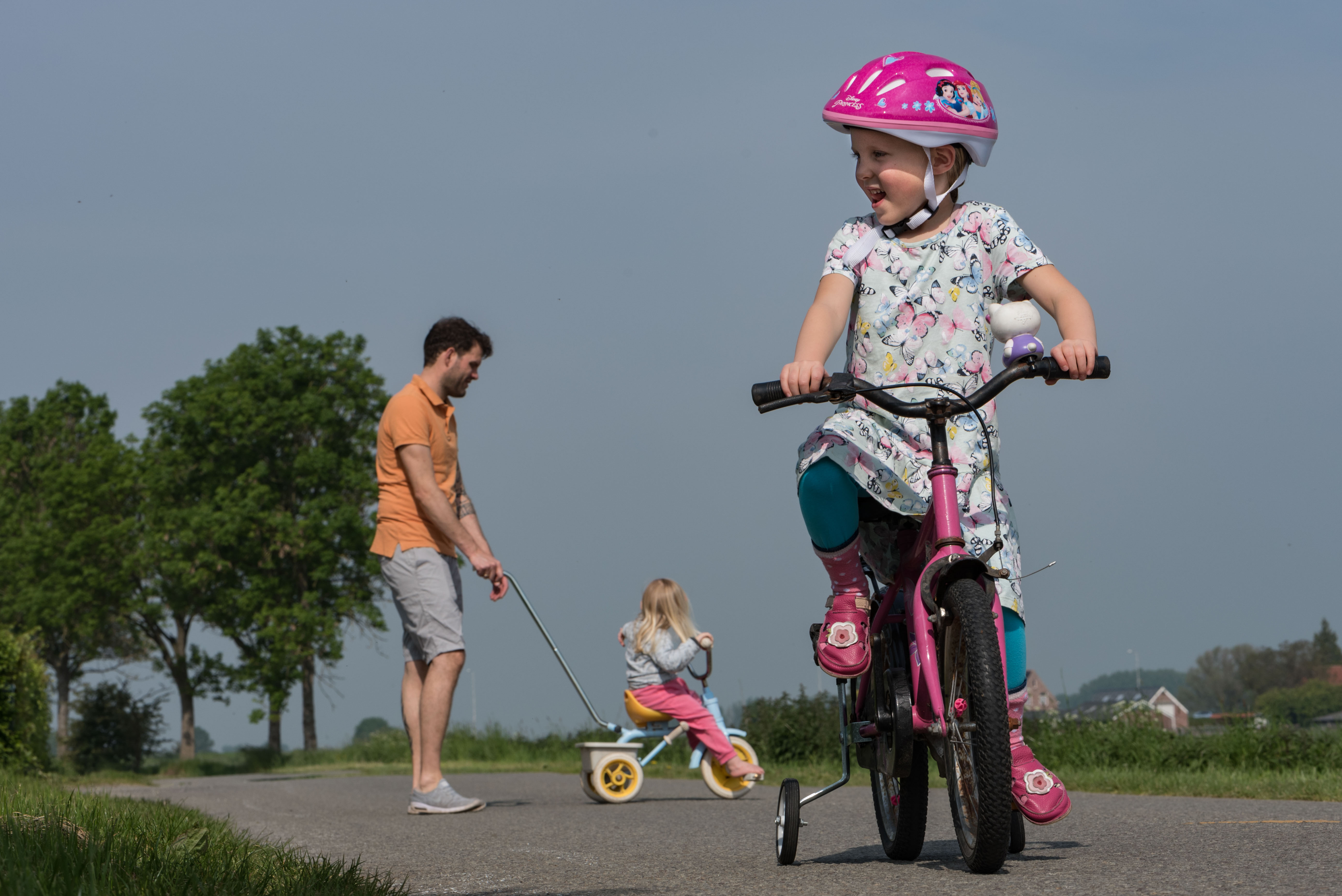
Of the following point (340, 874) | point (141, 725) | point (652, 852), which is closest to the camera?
point (340, 874)

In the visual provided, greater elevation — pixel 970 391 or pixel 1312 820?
pixel 970 391

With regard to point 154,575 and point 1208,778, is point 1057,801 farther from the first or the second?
point 154,575

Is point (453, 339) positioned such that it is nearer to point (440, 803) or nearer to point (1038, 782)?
point (440, 803)

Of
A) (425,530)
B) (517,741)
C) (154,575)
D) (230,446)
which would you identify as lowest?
(517,741)

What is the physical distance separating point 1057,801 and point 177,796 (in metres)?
8.30

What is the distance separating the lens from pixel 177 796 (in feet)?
32.9

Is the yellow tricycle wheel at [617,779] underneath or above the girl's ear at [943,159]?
underneath

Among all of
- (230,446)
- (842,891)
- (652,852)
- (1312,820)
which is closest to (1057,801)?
(842,891)

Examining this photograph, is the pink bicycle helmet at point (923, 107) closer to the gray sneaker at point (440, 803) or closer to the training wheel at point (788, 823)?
the training wheel at point (788, 823)

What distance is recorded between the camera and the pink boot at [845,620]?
382 cm

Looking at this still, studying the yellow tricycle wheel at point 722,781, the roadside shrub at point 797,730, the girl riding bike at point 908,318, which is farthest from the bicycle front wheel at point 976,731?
the roadside shrub at point 797,730

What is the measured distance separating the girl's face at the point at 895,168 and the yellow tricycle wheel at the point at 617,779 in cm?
555

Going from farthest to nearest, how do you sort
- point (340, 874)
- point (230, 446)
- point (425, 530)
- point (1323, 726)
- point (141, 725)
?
point (230, 446) → point (141, 725) → point (1323, 726) → point (425, 530) → point (340, 874)

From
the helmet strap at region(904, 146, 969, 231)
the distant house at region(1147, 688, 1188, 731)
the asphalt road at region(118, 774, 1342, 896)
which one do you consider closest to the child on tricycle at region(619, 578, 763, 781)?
the asphalt road at region(118, 774, 1342, 896)
